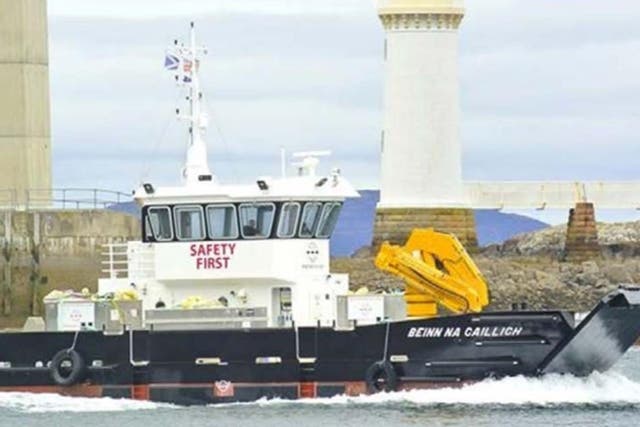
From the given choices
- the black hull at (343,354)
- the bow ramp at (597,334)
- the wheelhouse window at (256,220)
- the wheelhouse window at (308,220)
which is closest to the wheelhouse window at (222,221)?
the wheelhouse window at (256,220)

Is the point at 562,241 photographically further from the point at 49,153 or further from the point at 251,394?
the point at 251,394

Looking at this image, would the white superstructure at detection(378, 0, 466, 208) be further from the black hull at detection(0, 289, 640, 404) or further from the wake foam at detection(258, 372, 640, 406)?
the wake foam at detection(258, 372, 640, 406)

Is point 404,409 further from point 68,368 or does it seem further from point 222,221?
point 68,368

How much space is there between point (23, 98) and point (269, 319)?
56.0ft

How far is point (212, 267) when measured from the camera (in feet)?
148

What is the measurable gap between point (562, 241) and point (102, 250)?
82.9 ft

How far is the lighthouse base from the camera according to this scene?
2781 inches

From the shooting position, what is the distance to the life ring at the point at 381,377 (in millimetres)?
44031

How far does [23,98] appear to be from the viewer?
60.9 metres

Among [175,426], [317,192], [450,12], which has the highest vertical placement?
[450,12]

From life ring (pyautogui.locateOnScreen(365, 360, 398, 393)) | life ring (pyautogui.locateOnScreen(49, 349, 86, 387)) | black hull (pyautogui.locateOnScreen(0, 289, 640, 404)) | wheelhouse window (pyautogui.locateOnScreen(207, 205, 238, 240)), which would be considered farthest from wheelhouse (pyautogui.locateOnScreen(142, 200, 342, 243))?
life ring (pyautogui.locateOnScreen(365, 360, 398, 393))

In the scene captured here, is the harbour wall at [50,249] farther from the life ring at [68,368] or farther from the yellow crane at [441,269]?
the yellow crane at [441,269]

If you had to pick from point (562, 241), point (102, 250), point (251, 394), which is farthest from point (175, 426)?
point (562, 241)

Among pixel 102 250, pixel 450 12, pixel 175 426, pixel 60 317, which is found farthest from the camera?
pixel 450 12
